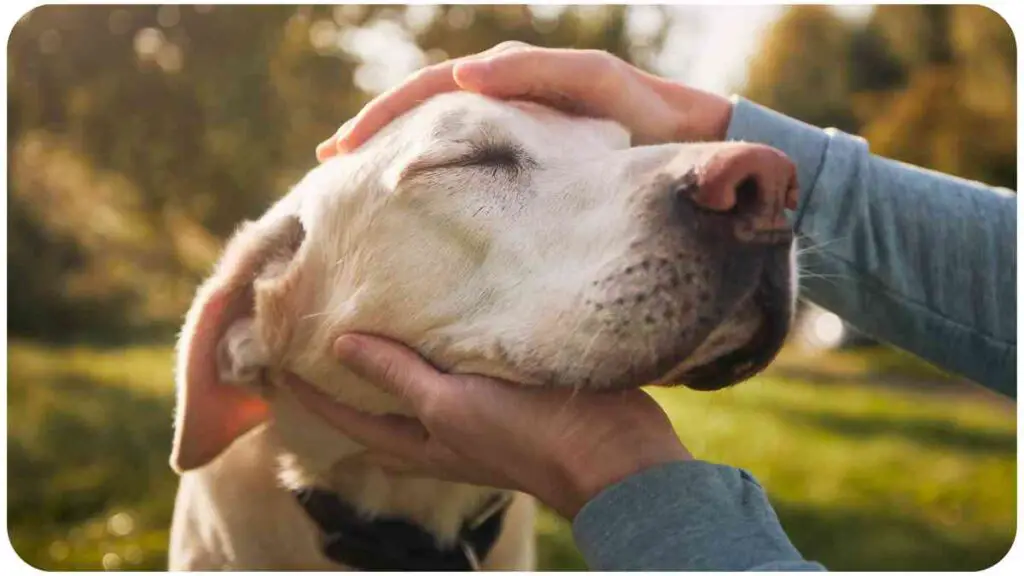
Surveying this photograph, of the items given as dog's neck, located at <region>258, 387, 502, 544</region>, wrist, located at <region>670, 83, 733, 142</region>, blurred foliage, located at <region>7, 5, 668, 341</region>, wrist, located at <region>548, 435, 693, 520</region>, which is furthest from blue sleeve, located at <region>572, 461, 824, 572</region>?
blurred foliage, located at <region>7, 5, 668, 341</region>

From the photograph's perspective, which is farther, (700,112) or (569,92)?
(700,112)

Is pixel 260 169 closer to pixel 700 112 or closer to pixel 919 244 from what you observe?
A: pixel 700 112

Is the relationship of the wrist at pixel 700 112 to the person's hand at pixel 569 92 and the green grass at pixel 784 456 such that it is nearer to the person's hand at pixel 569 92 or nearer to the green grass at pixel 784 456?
the person's hand at pixel 569 92

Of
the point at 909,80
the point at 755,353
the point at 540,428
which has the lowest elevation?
the point at 540,428

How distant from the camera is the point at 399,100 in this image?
1.65 meters

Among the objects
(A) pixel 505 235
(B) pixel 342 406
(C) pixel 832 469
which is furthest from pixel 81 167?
(C) pixel 832 469

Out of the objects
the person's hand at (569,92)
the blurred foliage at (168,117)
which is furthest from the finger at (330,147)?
the blurred foliage at (168,117)

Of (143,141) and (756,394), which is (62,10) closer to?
(143,141)

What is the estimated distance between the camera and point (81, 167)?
254cm

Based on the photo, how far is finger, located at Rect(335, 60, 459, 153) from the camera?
1.65m

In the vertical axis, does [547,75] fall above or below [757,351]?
above

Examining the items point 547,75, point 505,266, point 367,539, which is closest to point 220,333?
point 367,539

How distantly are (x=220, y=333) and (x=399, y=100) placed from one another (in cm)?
53

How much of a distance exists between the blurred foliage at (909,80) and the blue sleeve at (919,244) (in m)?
0.29
